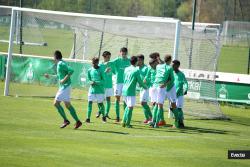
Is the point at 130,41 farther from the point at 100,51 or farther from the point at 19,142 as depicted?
the point at 19,142

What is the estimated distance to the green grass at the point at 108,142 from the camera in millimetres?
16156

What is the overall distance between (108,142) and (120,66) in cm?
652

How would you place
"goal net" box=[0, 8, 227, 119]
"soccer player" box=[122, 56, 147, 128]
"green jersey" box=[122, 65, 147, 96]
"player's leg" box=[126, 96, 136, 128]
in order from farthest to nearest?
"goal net" box=[0, 8, 227, 119], "green jersey" box=[122, 65, 147, 96], "soccer player" box=[122, 56, 147, 128], "player's leg" box=[126, 96, 136, 128]

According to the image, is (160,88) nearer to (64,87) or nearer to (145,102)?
(145,102)

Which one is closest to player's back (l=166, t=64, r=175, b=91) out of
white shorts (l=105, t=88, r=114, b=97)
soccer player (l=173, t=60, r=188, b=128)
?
soccer player (l=173, t=60, r=188, b=128)

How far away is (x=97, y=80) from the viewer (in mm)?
22953

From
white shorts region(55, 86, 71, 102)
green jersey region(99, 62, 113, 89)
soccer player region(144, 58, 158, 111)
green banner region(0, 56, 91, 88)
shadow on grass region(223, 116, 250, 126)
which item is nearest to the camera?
white shorts region(55, 86, 71, 102)

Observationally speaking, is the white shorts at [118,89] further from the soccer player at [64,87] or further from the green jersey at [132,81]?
the soccer player at [64,87]

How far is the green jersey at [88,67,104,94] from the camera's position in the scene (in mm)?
22969

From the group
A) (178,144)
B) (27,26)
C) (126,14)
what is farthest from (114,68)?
(126,14)

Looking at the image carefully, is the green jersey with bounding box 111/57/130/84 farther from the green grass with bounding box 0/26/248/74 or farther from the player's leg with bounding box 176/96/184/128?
the green grass with bounding box 0/26/248/74

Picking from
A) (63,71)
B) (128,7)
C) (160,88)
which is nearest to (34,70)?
(160,88)

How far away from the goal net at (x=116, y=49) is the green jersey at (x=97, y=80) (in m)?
3.74

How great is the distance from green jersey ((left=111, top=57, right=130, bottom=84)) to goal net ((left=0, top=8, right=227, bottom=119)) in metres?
1.92
